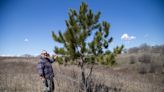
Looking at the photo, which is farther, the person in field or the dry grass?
the dry grass

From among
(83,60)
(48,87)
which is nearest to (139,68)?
(83,60)

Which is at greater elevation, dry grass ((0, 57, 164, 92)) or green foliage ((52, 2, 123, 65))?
green foliage ((52, 2, 123, 65))

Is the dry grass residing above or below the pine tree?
below

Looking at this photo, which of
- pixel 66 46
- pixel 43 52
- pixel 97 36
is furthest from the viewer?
pixel 66 46

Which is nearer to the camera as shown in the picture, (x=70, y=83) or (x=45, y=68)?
(x=45, y=68)

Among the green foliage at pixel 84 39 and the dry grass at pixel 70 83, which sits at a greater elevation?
the green foliage at pixel 84 39

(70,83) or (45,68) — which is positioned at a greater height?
(45,68)

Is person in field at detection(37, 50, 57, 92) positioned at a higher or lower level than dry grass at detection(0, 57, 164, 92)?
higher

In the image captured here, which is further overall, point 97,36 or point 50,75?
point 97,36

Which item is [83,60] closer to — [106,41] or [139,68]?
[106,41]

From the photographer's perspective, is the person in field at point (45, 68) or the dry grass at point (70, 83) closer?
the person in field at point (45, 68)

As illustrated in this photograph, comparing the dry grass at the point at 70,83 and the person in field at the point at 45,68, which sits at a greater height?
the person in field at the point at 45,68

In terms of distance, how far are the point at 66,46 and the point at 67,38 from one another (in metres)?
0.55

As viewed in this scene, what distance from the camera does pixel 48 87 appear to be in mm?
8930
